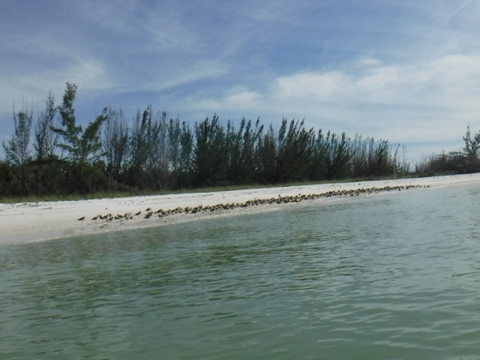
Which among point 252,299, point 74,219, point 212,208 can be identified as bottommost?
point 252,299

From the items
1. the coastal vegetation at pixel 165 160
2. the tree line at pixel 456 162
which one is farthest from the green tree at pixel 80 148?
Result: the tree line at pixel 456 162

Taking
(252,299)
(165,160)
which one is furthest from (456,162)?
(252,299)

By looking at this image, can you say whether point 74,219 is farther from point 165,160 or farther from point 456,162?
point 456,162

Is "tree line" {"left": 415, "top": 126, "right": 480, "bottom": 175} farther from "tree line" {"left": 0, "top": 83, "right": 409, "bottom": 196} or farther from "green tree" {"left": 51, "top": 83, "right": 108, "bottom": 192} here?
"green tree" {"left": 51, "top": 83, "right": 108, "bottom": 192}

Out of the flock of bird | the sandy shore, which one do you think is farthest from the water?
the flock of bird

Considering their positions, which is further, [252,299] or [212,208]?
[212,208]

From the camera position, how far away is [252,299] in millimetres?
5891

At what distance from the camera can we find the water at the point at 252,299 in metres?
4.34

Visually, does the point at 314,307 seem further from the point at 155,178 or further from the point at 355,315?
the point at 155,178

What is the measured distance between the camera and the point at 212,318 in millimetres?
5234

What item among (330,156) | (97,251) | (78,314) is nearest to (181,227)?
(97,251)

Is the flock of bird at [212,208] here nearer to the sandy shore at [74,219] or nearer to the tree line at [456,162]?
the sandy shore at [74,219]

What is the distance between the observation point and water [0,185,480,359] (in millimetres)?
4344

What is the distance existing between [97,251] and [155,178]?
2628 centimetres
